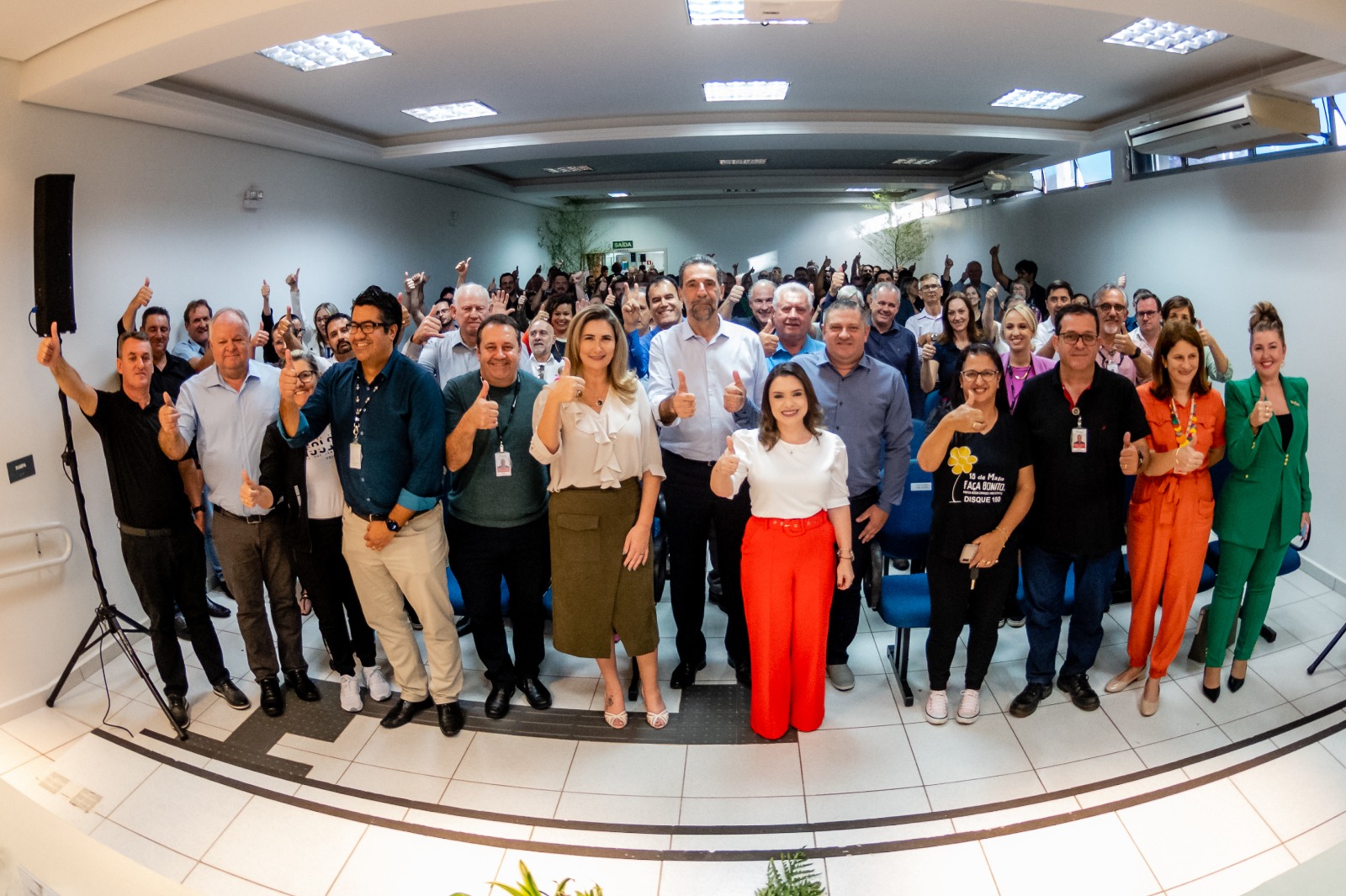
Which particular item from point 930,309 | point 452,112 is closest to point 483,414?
point 930,309

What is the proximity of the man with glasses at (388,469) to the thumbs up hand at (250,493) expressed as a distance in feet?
0.85

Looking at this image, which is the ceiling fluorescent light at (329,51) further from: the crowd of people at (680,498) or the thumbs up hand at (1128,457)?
the thumbs up hand at (1128,457)

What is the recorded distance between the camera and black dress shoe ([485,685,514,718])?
130 inches

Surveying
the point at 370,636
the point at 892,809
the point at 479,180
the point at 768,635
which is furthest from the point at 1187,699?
the point at 479,180

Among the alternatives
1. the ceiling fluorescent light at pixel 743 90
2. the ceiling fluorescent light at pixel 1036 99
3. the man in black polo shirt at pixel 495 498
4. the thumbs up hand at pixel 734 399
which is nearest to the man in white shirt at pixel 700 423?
the thumbs up hand at pixel 734 399

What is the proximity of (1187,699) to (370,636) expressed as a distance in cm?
386

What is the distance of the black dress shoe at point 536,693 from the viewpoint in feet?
11.0

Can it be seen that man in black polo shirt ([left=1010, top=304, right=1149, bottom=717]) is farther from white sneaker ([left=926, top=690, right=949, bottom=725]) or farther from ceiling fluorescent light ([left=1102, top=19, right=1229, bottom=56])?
ceiling fluorescent light ([left=1102, top=19, right=1229, bottom=56])

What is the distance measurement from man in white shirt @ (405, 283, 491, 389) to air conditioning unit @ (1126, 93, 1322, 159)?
5027 millimetres

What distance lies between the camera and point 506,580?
10.7ft

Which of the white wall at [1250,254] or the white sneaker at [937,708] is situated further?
the white wall at [1250,254]

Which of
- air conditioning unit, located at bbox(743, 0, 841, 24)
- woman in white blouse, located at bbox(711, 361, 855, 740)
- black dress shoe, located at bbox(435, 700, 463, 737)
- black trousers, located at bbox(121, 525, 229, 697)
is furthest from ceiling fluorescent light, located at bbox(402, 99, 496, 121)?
black dress shoe, located at bbox(435, 700, 463, 737)

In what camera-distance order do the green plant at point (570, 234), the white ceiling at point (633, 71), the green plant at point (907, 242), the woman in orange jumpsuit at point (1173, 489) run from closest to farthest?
the woman in orange jumpsuit at point (1173, 489), the white ceiling at point (633, 71), the green plant at point (907, 242), the green plant at point (570, 234)

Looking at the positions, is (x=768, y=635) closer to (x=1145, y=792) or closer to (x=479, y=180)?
(x=1145, y=792)
